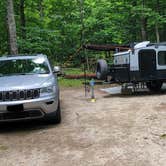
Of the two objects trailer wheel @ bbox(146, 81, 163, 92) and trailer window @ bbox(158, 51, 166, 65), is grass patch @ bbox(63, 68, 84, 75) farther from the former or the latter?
trailer window @ bbox(158, 51, 166, 65)

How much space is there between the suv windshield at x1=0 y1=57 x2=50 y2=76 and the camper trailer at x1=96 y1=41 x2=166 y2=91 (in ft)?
17.6

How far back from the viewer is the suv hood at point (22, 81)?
24.8 ft

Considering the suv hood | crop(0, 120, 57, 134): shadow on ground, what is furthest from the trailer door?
crop(0, 120, 57, 134): shadow on ground

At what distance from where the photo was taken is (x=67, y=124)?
8.16 meters

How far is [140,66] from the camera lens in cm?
1395

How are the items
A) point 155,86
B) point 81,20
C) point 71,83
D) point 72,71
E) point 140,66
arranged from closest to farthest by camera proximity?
point 140,66 → point 155,86 → point 71,83 → point 72,71 → point 81,20

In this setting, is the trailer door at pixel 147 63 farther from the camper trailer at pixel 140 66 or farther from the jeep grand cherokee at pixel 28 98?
the jeep grand cherokee at pixel 28 98

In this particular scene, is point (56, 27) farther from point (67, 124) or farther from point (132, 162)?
point (132, 162)

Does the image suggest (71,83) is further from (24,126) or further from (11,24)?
(24,126)

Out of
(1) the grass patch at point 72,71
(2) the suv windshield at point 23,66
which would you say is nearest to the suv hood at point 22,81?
(2) the suv windshield at point 23,66

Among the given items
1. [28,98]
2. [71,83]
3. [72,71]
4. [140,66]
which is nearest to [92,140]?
[28,98]

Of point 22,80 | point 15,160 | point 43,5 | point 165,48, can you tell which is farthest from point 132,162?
point 43,5

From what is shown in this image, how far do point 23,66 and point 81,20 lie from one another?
1800 cm

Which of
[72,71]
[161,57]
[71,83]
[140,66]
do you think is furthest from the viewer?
[72,71]
